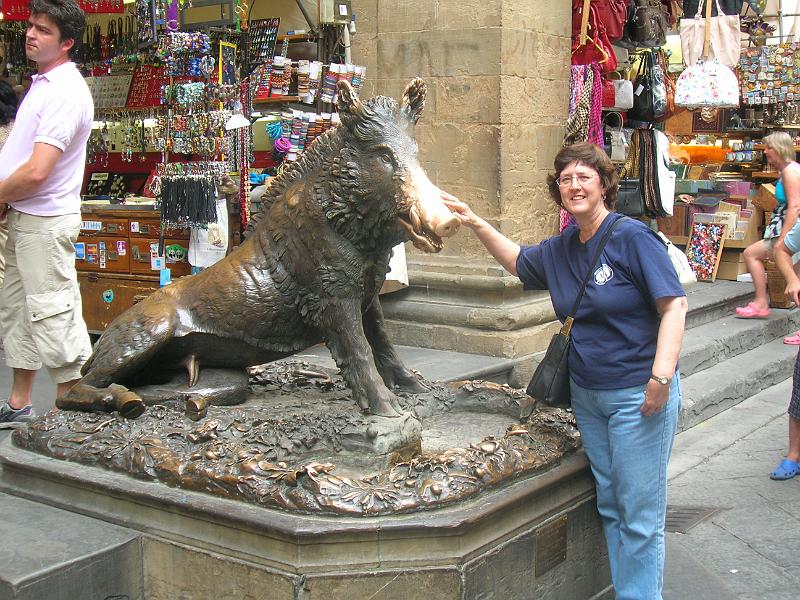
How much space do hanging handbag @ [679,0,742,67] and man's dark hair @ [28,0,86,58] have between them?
5.76m

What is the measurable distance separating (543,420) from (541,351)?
2.65 metres

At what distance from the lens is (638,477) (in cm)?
325

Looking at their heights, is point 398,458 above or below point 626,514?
A: above

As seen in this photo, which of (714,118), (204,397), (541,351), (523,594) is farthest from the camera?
(714,118)

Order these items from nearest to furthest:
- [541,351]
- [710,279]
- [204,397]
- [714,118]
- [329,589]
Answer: [329,589], [204,397], [541,351], [710,279], [714,118]

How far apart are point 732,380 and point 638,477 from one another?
13.9 feet

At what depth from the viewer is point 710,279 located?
9891 millimetres

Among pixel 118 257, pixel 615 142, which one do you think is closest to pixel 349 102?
pixel 118 257

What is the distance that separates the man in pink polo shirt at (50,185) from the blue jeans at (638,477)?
2382 millimetres

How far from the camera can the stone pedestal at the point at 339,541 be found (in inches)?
112

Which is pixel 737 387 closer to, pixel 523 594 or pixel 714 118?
pixel 523 594

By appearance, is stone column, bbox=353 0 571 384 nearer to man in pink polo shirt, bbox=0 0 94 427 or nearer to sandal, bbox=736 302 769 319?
man in pink polo shirt, bbox=0 0 94 427

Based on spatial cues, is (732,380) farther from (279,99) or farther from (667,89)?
(279,99)

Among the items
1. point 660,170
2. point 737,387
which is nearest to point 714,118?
point 660,170
